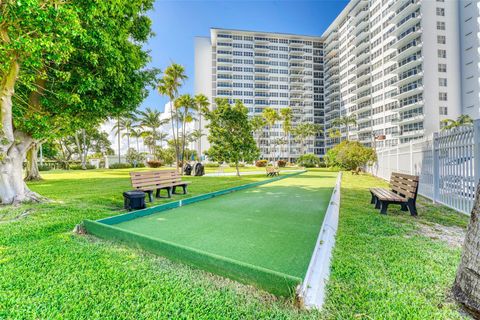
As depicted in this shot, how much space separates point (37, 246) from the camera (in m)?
3.77

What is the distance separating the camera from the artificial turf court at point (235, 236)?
8.73 ft

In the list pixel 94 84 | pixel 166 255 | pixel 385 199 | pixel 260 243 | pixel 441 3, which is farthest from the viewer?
pixel 441 3

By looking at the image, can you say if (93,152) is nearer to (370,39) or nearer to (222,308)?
(222,308)

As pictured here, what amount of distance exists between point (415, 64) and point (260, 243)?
5826cm

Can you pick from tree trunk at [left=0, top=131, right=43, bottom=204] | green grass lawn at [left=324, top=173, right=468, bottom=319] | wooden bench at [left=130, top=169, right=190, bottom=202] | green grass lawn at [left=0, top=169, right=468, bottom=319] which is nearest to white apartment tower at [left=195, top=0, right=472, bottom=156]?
wooden bench at [left=130, top=169, right=190, bottom=202]

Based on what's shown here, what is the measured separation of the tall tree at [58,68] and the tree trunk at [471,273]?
24.9ft

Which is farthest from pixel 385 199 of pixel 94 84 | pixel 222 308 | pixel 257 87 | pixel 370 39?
pixel 257 87

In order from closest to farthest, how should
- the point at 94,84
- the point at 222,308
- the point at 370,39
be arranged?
1. the point at 222,308
2. the point at 94,84
3. the point at 370,39

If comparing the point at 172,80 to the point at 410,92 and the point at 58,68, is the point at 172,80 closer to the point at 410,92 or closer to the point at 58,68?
the point at 58,68

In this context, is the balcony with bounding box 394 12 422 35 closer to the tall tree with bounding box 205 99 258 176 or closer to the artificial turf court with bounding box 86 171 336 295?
the tall tree with bounding box 205 99 258 176

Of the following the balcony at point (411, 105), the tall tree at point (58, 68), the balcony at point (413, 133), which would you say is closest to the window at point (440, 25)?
the balcony at point (411, 105)

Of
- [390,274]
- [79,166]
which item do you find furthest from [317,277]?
[79,166]

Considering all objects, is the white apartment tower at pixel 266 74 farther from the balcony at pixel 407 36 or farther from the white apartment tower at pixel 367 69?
the balcony at pixel 407 36

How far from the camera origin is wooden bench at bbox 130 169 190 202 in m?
7.54
